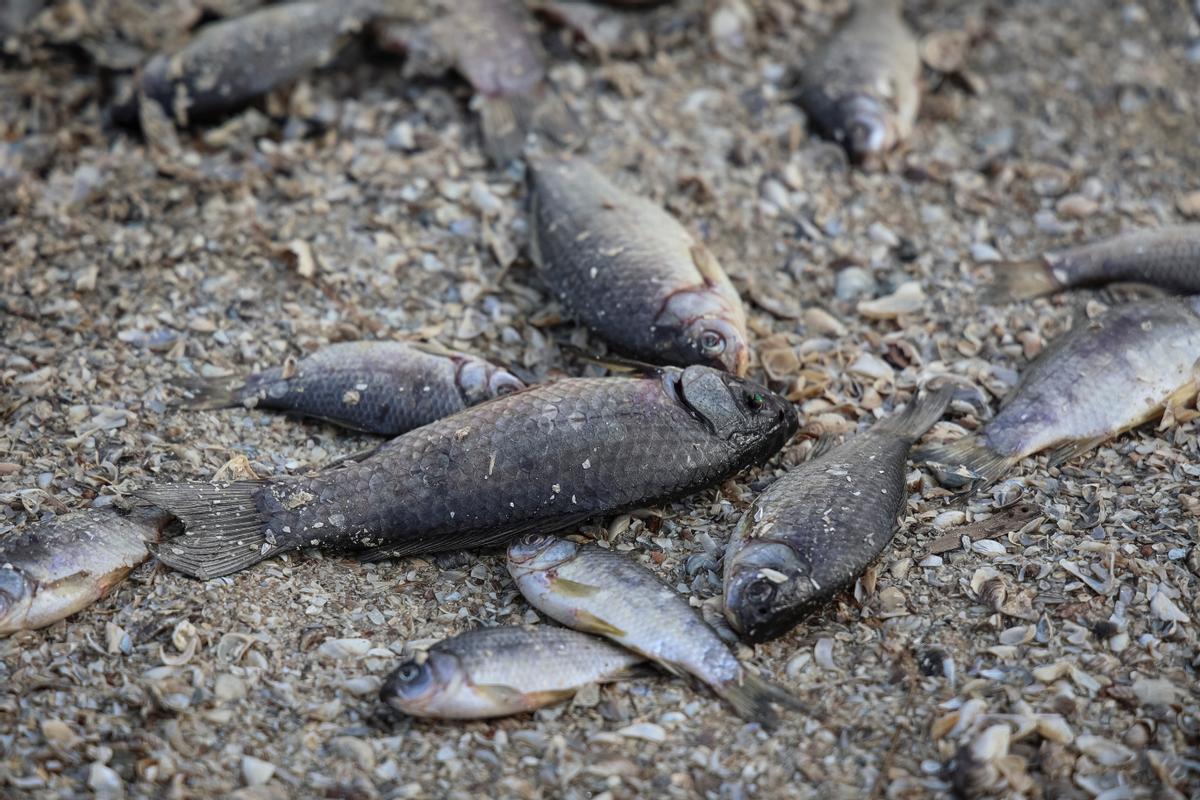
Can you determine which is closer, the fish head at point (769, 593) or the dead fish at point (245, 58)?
the fish head at point (769, 593)

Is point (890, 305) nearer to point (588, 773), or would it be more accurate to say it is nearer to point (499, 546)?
point (499, 546)

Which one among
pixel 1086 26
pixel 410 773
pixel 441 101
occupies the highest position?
pixel 1086 26

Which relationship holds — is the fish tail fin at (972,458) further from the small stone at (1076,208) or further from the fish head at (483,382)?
the small stone at (1076,208)

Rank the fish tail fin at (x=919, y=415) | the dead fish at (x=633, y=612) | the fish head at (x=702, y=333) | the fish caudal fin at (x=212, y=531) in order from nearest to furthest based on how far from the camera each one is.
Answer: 1. the dead fish at (x=633, y=612)
2. the fish caudal fin at (x=212, y=531)
3. the fish tail fin at (x=919, y=415)
4. the fish head at (x=702, y=333)

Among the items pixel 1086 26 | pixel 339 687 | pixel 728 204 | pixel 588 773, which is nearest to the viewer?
pixel 588 773

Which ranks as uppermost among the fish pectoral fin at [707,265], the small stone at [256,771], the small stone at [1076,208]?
the small stone at [1076,208]

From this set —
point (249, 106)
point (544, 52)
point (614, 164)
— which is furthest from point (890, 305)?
point (249, 106)

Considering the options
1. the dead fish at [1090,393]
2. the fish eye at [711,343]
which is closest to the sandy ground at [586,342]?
the dead fish at [1090,393]
